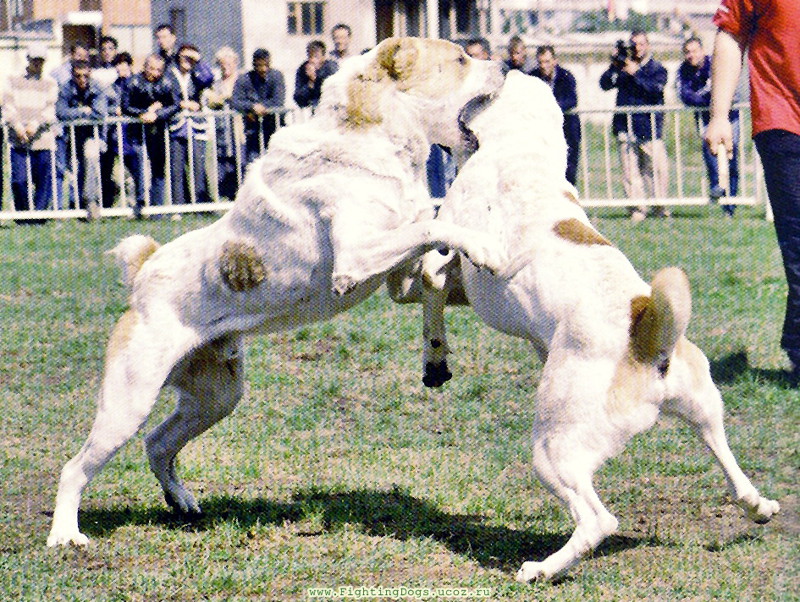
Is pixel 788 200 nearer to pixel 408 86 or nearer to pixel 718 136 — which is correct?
pixel 718 136

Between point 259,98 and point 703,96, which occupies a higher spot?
point 259,98

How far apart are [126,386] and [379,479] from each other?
151cm

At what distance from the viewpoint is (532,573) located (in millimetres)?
4590

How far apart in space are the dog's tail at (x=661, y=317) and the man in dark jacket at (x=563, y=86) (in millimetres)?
10126

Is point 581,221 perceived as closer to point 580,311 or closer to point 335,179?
point 580,311

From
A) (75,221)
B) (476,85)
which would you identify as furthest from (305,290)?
(75,221)

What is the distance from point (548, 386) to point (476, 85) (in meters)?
1.30

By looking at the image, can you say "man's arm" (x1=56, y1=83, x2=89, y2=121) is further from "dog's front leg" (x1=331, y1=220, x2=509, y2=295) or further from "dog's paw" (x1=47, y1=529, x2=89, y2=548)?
"dog's front leg" (x1=331, y1=220, x2=509, y2=295)

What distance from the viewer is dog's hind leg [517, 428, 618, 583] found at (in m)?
4.40

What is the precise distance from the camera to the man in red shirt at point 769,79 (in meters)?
6.88

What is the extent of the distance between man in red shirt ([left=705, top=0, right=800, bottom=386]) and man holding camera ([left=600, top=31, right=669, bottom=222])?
25.8 ft

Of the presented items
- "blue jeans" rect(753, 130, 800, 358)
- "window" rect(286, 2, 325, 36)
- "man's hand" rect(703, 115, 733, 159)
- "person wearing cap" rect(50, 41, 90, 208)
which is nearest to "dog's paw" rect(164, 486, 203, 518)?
"man's hand" rect(703, 115, 733, 159)

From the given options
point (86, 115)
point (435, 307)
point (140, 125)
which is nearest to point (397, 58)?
point (435, 307)

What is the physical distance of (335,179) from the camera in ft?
16.1
